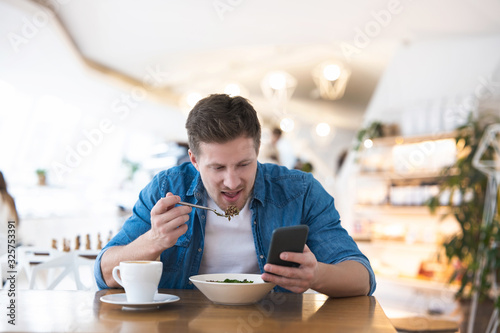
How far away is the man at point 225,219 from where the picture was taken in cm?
143

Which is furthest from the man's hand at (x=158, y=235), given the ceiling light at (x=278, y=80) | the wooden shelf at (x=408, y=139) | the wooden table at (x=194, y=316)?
the ceiling light at (x=278, y=80)

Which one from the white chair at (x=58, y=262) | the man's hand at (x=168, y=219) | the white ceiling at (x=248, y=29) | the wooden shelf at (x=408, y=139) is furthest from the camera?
the wooden shelf at (x=408, y=139)

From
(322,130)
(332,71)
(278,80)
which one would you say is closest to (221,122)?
(332,71)

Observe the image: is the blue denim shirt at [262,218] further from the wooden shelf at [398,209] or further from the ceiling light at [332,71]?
the ceiling light at [332,71]

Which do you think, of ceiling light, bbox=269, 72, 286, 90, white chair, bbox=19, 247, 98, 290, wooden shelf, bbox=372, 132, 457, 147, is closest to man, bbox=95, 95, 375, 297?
white chair, bbox=19, 247, 98, 290

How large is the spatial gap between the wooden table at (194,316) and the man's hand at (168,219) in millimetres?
172

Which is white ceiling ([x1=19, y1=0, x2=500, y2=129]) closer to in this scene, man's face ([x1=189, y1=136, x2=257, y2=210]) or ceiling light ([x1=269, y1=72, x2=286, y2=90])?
ceiling light ([x1=269, y1=72, x2=286, y2=90])

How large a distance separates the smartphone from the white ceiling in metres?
4.21

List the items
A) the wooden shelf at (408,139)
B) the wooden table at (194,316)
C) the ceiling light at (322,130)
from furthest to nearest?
the ceiling light at (322,130), the wooden shelf at (408,139), the wooden table at (194,316)

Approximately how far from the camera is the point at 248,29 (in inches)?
236

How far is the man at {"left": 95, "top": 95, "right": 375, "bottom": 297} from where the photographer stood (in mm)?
1435

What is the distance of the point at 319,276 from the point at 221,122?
0.54 meters

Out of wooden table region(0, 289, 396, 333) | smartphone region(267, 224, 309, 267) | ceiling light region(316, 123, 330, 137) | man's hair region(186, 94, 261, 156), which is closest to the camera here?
wooden table region(0, 289, 396, 333)

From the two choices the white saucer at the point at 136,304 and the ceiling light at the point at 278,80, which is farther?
the ceiling light at the point at 278,80
